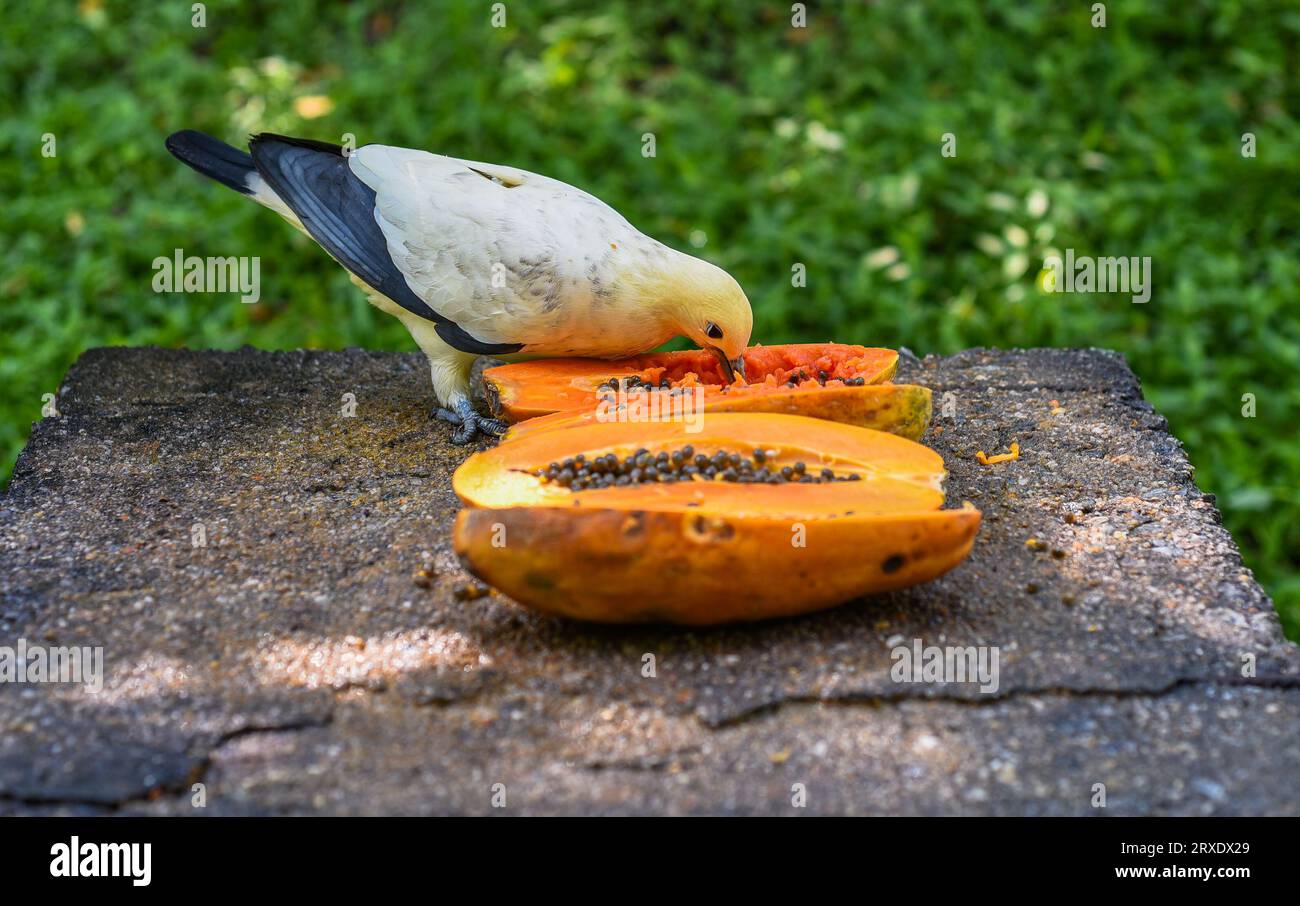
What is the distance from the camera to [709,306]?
12.1 feet

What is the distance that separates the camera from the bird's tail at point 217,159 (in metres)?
4.17

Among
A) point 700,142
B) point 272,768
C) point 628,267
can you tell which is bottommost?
point 272,768

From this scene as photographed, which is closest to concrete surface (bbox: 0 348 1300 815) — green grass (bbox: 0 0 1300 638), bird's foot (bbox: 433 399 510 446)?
bird's foot (bbox: 433 399 510 446)

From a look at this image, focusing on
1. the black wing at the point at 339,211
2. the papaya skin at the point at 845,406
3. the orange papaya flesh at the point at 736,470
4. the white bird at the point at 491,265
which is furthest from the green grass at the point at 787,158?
the orange papaya flesh at the point at 736,470

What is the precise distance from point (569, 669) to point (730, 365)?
4.15 feet

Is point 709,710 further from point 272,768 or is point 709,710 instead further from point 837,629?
point 272,768

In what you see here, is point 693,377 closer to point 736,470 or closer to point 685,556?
point 736,470

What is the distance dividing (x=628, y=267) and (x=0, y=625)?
5.62 ft

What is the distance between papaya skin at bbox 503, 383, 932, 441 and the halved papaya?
345 millimetres

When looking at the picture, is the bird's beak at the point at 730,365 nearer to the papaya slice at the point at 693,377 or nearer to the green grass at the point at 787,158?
the papaya slice at the point at 693,377

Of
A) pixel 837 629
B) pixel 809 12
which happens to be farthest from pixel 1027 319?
pixel 837 629

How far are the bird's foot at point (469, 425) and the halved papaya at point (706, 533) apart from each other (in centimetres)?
83

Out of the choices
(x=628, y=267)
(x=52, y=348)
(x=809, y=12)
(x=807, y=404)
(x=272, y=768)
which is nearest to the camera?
(x=272, y=768)

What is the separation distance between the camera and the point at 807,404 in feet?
11.0
